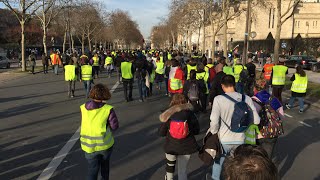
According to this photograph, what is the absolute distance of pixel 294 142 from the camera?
309 inches

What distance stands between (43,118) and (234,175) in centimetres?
915

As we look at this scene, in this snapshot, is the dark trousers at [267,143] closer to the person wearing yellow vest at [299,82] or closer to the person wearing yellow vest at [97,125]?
the person wearing yellow vest at [97,125]

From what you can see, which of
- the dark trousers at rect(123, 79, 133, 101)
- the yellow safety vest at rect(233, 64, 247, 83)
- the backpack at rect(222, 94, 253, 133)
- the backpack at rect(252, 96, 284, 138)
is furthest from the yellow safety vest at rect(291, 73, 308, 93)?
the backpack at rect(222, 94, 253, 133)

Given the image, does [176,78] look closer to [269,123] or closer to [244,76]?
[244,76]

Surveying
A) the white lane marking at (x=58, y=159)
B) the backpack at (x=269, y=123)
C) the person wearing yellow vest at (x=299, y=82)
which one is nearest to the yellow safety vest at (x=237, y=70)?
the person wearing yellow vest at (x=299, y=82)

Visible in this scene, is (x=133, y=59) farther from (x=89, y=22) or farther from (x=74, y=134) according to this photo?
(x=89, y=22)

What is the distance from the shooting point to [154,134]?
836cm

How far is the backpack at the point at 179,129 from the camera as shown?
15.2 ft

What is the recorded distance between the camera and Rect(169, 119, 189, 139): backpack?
464 cm

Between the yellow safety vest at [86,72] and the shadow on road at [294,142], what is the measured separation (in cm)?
783

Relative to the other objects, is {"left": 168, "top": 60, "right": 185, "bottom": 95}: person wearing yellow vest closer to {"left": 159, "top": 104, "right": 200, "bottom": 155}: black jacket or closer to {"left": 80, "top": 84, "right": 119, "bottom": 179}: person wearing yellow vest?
{"left": 159, "top": 104, "right": 200, "bottom": 155}: black jacket

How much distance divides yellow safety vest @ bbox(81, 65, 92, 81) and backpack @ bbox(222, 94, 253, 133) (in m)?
9.98

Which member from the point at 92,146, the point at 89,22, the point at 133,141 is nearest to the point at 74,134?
the point at 133,141

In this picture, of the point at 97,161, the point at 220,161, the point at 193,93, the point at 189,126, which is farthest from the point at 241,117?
the point at 193,93
